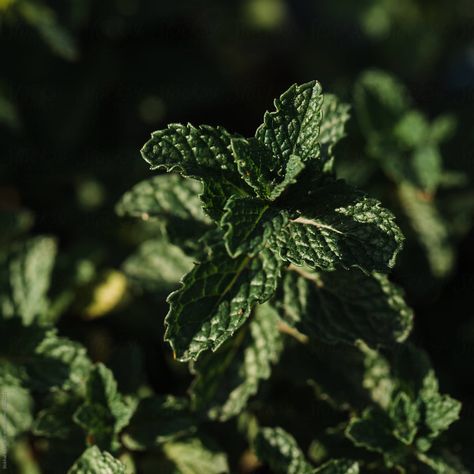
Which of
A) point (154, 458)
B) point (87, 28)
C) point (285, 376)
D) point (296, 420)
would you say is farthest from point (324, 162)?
point (87, 28)

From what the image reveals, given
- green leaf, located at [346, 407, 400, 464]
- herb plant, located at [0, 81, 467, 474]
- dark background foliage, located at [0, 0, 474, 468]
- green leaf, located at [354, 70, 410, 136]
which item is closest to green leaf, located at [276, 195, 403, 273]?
herb plant, located at [0, 81, 467, 474]

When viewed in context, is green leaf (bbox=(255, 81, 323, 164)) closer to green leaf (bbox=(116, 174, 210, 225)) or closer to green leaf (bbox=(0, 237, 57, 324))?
green leaf (bbox=(116, 174, 210, 225))

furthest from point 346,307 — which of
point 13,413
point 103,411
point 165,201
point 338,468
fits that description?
point 13,413

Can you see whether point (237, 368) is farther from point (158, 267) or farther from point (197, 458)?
point (158, 267)

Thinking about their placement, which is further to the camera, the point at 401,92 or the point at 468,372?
the point at 401,92

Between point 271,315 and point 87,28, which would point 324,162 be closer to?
point 271,315

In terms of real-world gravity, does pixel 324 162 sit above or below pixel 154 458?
above
